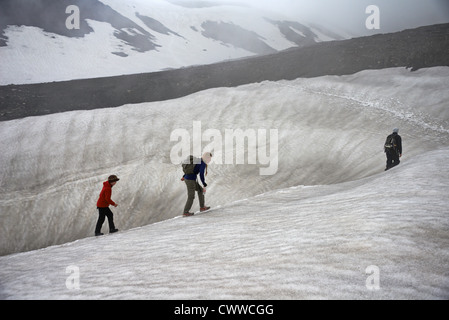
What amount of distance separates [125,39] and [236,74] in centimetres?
3956

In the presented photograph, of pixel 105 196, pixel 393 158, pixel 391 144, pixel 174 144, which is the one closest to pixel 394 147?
pixel 391 144

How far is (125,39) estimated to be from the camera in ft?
188

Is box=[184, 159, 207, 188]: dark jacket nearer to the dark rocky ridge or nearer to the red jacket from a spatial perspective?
the red jacket

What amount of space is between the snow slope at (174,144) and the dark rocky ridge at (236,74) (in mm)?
1518

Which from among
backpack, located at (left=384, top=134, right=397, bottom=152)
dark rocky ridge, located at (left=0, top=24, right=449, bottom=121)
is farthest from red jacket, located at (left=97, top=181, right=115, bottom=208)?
dark rocky ridge, located at (left=0, top=24, right=449, bottom=121)

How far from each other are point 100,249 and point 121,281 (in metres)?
2.51

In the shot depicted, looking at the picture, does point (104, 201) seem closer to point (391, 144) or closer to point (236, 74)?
point (391, 144)

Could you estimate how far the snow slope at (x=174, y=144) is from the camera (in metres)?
14.2

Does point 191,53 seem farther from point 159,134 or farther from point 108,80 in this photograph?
point 159,134

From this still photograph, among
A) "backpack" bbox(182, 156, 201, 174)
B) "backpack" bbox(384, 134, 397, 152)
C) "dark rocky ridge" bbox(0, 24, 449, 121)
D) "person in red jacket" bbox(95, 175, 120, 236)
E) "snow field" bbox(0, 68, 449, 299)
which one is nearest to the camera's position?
"snow field" bbox(0, 68, 449, 299)

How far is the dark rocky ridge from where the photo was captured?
2112cm

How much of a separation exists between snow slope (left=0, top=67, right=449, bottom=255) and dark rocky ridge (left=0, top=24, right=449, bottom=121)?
152 cm

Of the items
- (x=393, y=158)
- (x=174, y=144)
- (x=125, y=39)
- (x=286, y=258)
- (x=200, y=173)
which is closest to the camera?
(x=286, y=258)

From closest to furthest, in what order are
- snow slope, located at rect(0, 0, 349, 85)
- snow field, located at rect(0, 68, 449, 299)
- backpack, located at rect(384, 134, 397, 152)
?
snow field, located at rect(0, 68, 449, 299) → backpack, located at rect(384, 134, 397, 152) → snow slope, located at rect(0, 0, 349, 85)
